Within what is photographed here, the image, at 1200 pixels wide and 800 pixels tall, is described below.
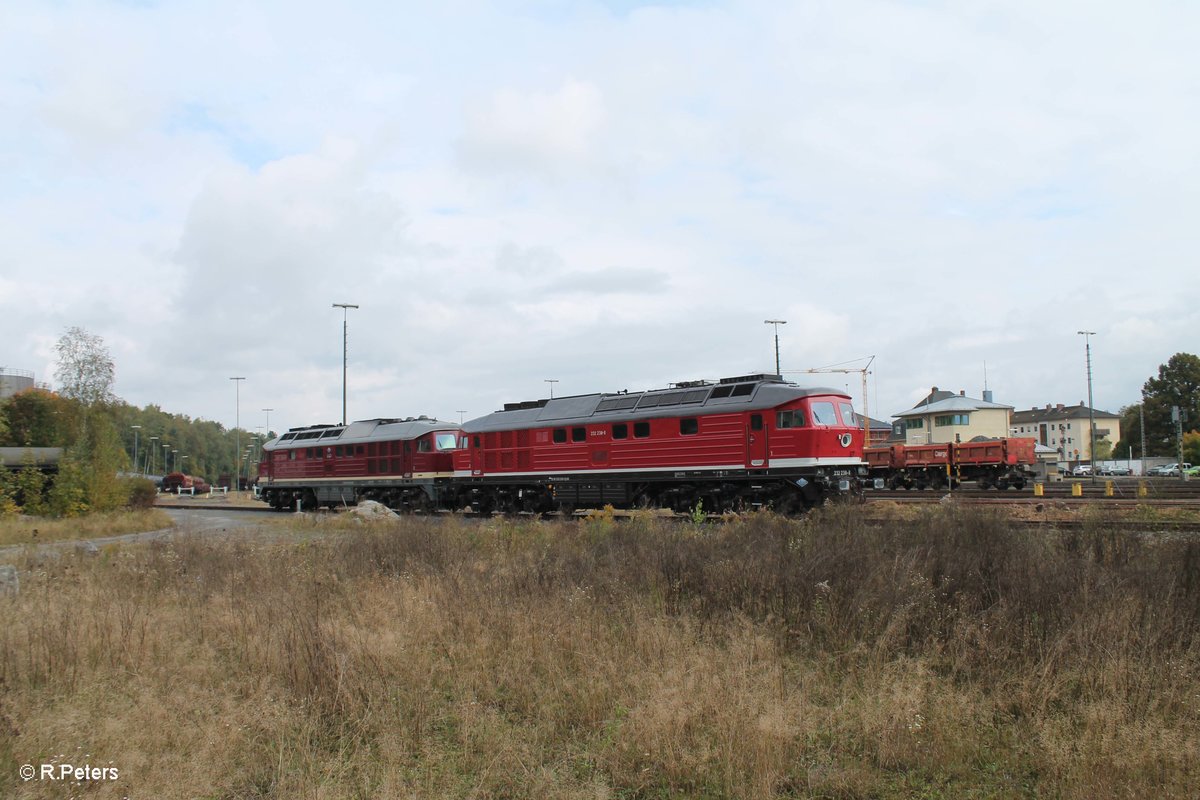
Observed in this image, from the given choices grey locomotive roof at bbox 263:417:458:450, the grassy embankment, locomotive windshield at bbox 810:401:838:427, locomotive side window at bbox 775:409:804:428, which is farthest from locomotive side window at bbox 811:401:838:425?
the grassy embankment

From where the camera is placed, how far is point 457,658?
28.1 ft

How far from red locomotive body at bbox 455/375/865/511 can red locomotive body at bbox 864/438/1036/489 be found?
20.7 metres

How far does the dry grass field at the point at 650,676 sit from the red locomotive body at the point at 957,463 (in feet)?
96.0

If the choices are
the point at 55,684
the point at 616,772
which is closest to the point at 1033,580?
the point at 616,772

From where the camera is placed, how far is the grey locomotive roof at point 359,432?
3312 centimetres

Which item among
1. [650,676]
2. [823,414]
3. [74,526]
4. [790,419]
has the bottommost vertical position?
[650,676]

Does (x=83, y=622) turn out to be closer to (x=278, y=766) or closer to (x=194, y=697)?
(x=194, y=697)

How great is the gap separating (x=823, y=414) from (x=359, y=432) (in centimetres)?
2274

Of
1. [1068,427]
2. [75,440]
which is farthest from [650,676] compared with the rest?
[1068,427]

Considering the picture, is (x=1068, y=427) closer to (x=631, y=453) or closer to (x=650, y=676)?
(x=631, y=453)

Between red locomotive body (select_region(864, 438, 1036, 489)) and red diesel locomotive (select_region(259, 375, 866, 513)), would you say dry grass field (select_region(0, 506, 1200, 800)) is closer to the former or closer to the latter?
red diesel locomotive (select_region(259, 375, 866, 513))

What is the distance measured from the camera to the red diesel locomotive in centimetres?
2123

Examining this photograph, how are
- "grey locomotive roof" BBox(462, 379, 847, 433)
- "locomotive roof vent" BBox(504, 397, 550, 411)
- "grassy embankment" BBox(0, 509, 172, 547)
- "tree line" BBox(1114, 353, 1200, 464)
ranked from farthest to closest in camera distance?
"tree line" BBox(1114, 353, 1200, 464) → "locomotive roof vent" BBox(504, 397, 550, 411) → "grey locomotive roof" BBox(462, 379, 847, 433) → "grassy embankment" BBox(0, 509, 172, 547)

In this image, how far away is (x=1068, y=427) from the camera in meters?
124
